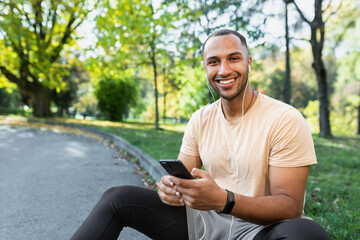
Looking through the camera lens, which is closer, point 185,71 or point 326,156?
point 326,156

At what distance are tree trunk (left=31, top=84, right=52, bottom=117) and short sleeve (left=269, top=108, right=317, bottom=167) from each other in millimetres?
25351

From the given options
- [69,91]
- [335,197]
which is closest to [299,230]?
[335,197]

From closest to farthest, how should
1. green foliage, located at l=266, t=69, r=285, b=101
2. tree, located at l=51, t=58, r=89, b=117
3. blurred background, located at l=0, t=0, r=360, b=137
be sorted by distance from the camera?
blurred background, located at l=0, t=0, r=360, b=137 → tree, located at l=51, t=58, r=89, b=117 → green foliage, located at l=266, t=69, r=285, b=101

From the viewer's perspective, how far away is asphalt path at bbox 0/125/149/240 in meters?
3.37

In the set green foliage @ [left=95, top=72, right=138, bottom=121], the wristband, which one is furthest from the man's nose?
green foliage @ [left=95, top=72, right=138, bottom=121]

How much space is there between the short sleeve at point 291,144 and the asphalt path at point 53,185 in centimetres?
193

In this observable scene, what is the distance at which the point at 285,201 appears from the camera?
1.73 metres

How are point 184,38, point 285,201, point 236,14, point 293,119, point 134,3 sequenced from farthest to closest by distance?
point 134,3 < point 184,38 < point 236,14 < point 293,119 < point 285,201

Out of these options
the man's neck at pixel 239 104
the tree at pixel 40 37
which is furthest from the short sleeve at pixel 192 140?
the tree at pixel 40 37

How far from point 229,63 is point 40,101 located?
25059 millimetres

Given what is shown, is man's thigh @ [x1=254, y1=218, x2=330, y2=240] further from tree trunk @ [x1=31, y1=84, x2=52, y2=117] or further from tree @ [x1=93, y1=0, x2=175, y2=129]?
tree trunk @ [x1=31, y1=84, x2=52, y2=117]

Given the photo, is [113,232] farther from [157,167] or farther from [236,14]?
[236,14]

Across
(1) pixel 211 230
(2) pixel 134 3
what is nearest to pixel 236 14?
(1) pixel 211 230

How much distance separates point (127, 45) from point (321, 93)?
9.86 metres
